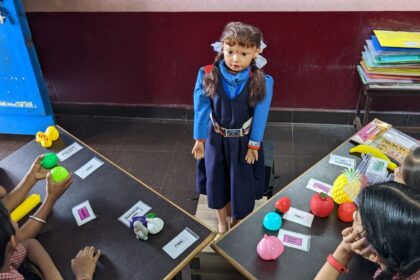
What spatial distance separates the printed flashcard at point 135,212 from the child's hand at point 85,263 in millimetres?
190

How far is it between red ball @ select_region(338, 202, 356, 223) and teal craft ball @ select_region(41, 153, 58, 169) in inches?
55.9

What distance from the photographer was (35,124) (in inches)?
147

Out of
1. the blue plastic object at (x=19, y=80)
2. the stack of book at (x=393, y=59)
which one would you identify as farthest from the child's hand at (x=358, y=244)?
the blue plastic object at (x=19, y=80)

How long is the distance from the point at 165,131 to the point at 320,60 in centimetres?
155

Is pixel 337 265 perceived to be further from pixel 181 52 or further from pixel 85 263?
pixel 181 52

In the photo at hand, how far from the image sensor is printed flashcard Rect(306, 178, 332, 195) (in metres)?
1.97

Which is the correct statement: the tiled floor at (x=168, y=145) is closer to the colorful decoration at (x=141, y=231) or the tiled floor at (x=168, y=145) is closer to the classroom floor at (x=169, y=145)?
the classroom floor at (x=169, y=145)

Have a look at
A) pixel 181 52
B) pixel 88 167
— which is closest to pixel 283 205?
pixel 88 167

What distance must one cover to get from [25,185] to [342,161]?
1594 mm

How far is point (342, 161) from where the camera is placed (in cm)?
213

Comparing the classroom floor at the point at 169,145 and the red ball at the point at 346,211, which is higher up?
the red ball at the point at 346,211

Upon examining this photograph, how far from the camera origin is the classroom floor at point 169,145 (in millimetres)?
3287

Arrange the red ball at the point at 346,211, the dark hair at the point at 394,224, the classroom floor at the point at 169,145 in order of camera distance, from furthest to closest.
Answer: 1. the classroom floor at the point at 169,145
2. the red ball at the point at 346,211
3. the dark hair at the point at 394,224

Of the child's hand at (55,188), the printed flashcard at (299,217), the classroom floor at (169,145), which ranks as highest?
the child's hand at (55,188)
